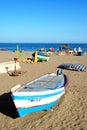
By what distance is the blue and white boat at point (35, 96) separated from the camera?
383 inches

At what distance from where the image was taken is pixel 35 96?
10039 millimetres

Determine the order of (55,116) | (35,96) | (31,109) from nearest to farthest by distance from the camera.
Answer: (35,96) < (31,109) < (55,116)

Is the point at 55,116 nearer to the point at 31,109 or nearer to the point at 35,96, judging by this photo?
the point at 31,109

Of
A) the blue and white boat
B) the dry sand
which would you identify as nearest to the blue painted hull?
the blue and white boat

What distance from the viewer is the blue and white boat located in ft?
Result: 31.9

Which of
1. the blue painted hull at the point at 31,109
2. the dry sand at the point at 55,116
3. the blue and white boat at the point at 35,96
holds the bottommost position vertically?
the dry sand at the point at 55,116

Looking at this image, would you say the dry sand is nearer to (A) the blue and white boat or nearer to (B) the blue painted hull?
(B) the blue painted hull

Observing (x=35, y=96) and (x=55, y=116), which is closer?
(x=35, y=96)

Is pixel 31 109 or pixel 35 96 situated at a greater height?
pixel 35 96

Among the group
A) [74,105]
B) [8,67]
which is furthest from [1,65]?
[74,105]

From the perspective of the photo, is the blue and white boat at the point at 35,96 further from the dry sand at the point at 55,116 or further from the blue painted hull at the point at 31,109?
the dry sand at the point at 55,116

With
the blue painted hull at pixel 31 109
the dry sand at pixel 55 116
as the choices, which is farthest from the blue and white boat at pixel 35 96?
the dry sand at pixel 55 116

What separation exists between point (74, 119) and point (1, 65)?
11.6m

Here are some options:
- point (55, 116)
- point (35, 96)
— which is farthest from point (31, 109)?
point (55, 116)
